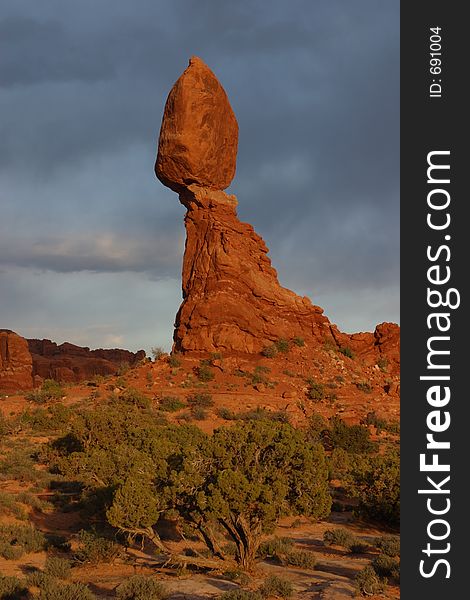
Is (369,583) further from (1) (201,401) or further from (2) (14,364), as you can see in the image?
(2) (14,364)

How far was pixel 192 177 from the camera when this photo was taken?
3794 centimetres

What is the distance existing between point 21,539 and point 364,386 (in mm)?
26515

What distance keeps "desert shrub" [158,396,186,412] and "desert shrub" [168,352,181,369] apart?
410cm

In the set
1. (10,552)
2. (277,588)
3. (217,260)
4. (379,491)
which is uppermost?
(217,260)

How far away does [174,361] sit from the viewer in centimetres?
3541

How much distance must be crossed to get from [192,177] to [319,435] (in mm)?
20280

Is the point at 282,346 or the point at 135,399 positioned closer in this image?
the point at 135,399

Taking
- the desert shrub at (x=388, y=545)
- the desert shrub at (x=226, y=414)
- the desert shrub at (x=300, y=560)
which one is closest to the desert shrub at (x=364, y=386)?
the desert shrub at (x=226, y=414)

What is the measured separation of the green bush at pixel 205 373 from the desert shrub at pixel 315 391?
20.2 ft

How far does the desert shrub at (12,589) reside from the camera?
349 inches

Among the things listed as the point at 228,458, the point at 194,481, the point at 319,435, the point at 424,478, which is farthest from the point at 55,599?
the point at 319,435

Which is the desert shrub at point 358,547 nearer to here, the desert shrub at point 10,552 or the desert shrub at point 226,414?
the desert shrub at point 10,552

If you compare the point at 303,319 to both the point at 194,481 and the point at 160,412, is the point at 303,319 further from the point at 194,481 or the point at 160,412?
the point at 194,481

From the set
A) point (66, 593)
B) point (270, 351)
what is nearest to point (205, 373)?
point (270, 351)
